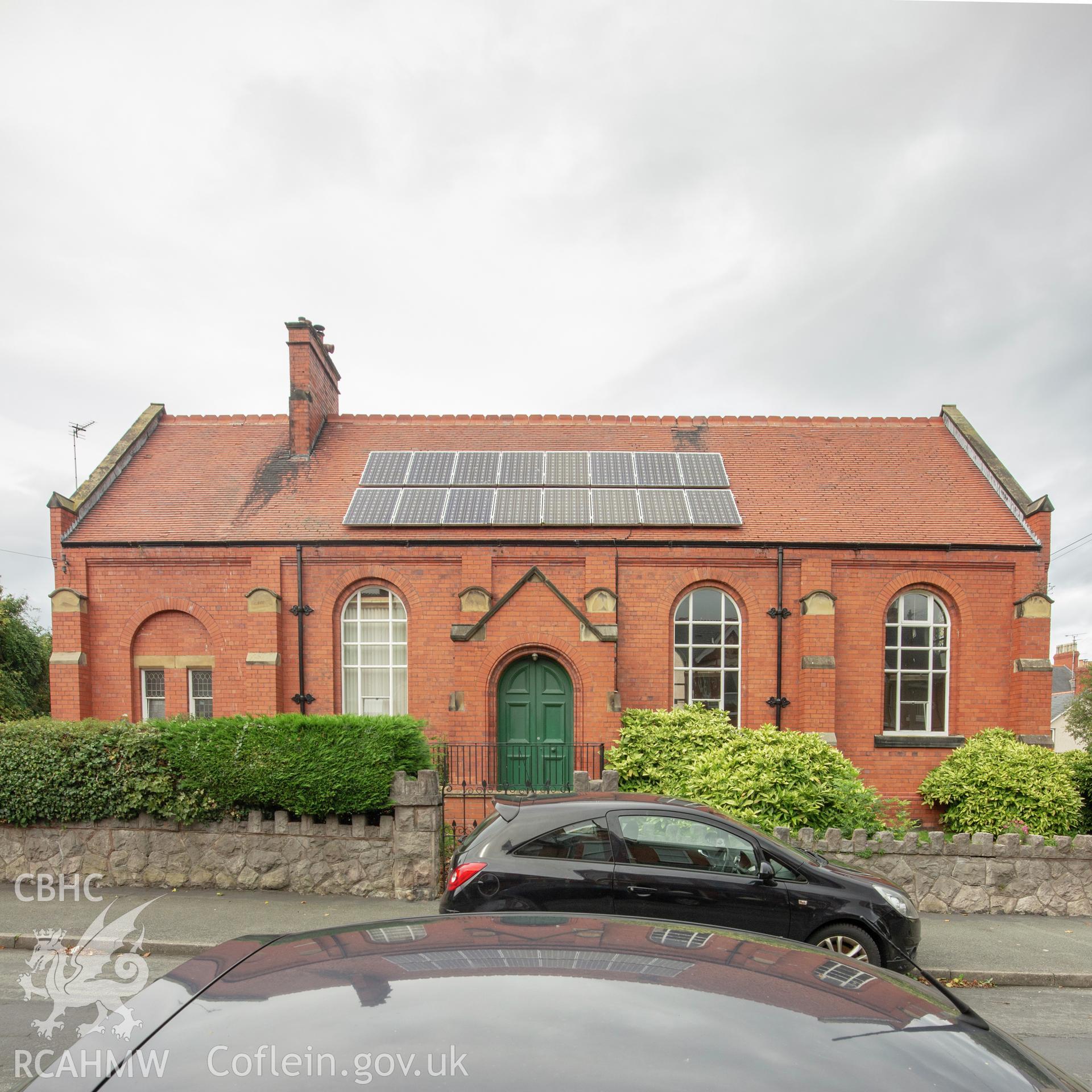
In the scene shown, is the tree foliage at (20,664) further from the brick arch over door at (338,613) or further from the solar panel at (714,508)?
the solar panel at (714,508)

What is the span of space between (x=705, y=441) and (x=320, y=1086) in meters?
15.7

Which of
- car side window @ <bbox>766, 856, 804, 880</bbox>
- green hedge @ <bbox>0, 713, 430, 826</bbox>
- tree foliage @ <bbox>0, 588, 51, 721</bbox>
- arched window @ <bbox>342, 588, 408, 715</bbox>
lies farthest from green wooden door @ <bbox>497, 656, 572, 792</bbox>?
tree foliage @ <bbox>0, 588, 51, 721</bbox>

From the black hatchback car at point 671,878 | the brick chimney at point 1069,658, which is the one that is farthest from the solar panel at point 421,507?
the brick chimney at point 1069,658

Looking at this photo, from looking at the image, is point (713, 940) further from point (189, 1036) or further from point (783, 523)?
point (783, 523)

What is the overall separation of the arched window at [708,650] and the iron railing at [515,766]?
260cm

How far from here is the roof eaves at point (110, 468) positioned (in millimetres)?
13844

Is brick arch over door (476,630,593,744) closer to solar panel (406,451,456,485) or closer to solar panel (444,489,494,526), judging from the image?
solar panel (444,489,494,526)

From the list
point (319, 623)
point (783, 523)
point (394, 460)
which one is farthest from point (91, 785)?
point (783, 523)

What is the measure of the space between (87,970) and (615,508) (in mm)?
10765

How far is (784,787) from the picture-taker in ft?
27.9

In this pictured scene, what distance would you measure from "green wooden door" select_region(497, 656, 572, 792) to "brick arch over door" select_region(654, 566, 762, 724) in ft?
6.68

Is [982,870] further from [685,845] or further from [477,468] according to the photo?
[477,468]

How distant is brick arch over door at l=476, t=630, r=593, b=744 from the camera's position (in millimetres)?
12664

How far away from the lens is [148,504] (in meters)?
14.4
